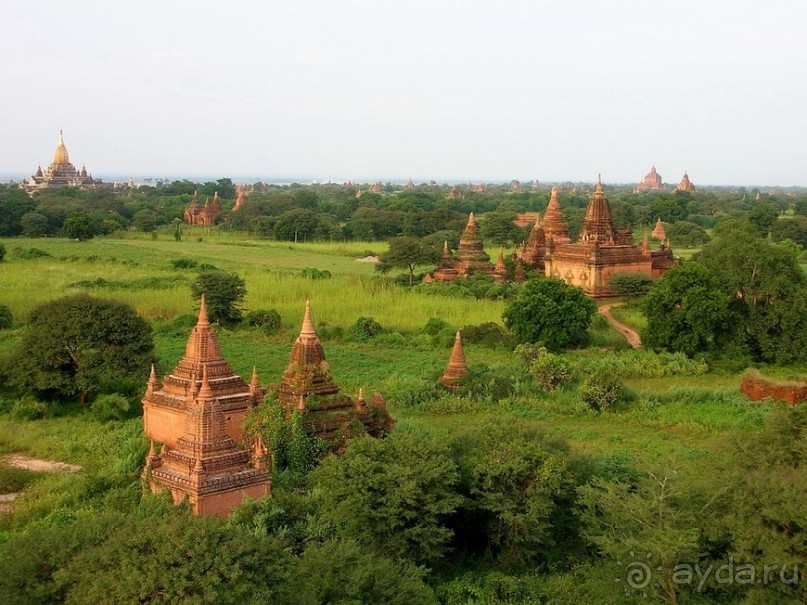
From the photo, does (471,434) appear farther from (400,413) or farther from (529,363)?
(529,363)

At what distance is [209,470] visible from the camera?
13.6 metres

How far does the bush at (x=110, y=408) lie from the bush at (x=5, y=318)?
39.6 feet

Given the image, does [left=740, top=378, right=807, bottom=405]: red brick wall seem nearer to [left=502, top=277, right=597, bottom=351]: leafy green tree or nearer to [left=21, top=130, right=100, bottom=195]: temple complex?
[left=502, top=277, right=597, bottom=351]: leafy green tree

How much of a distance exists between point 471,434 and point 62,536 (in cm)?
744

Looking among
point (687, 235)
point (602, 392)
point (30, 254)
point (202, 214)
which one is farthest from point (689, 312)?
point (202, 214)

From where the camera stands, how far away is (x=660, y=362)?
2808 cm

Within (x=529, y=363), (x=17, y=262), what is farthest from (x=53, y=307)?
(x=17, y=262)

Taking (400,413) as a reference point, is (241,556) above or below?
A: above

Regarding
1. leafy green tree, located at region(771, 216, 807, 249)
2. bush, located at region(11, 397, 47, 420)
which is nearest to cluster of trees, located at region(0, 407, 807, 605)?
bush, located at region(11, 397, 47, 420)

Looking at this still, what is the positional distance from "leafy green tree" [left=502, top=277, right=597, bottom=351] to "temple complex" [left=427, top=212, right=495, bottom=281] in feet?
47.0

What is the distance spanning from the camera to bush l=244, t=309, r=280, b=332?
33188 mm

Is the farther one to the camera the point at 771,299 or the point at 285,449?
the point at 771,299

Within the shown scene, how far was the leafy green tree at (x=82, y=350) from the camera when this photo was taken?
22.8m

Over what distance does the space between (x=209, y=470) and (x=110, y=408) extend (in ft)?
30.8
